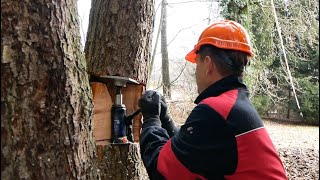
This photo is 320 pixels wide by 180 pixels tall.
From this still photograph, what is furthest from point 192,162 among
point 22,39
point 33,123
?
point 22,39

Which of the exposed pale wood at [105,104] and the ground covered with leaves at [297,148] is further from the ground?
the exposed pale wood at [105,104]

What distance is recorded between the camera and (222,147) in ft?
6.02

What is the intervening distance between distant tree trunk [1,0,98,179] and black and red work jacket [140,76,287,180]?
49cm

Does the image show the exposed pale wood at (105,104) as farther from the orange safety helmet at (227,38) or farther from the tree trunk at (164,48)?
the tree trunk at (164,48)

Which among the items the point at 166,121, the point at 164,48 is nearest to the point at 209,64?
the point at 166,121

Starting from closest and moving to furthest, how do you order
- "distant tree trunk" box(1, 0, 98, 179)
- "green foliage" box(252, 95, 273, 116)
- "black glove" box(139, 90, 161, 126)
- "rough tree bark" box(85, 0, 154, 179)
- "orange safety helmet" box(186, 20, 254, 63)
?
"distant tree trunk" box(1, 0, 98, 179)
"orange safety helmet" box(186, 20, 254, 63)
"black glove" box(139, 90, 161, 126)
"rough tree bark" box(85, 0, 154, 179)
"green foliage" box(252, 95, 273, 116)

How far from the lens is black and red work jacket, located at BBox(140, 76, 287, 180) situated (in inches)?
72.3

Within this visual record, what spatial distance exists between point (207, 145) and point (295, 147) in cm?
1039

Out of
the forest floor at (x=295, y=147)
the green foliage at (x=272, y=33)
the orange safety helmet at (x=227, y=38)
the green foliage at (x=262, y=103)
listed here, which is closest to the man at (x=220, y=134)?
the orange safety helmet at (x=227, y=38)

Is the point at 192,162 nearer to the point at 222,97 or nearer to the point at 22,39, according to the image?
the point at 222,97

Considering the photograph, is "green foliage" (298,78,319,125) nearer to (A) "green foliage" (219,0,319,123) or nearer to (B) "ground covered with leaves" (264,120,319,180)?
(A) "green foliage" (219,0,319,123)

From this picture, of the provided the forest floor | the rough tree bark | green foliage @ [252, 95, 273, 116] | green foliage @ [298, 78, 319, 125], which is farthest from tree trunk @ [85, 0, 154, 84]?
green foliage @ [298, 78, 319, 125]

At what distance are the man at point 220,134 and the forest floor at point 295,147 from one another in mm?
6932

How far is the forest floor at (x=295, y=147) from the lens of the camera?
29.3ft
